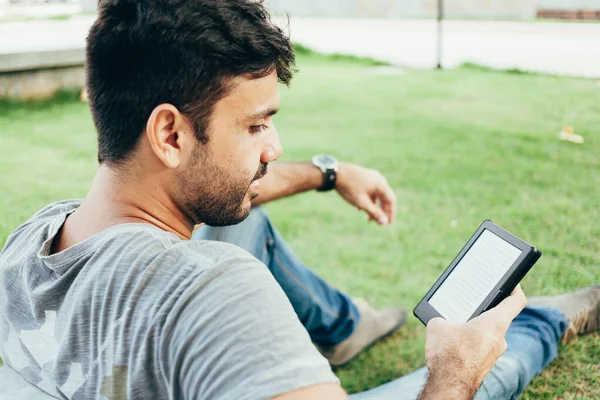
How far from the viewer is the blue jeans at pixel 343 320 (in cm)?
205

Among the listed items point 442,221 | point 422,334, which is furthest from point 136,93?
point 442,221

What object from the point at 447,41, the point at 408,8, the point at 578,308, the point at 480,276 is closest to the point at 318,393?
the point at 480,276

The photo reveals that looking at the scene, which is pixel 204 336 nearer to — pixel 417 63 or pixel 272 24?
pixel 272 24

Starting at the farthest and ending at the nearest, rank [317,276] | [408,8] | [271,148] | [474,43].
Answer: [408,8] → [474,43] → [317,276] → [271,148]

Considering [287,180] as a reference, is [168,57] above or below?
above

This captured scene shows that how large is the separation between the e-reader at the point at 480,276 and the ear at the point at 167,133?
892 mm

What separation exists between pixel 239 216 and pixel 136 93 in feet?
1.36

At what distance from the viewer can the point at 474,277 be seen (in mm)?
1942

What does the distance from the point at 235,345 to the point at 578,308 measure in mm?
2005

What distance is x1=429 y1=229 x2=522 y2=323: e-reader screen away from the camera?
1847 mm

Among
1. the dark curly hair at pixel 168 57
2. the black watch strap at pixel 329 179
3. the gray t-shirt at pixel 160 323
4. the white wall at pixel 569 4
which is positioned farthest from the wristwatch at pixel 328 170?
the white wall at pixel 569 4

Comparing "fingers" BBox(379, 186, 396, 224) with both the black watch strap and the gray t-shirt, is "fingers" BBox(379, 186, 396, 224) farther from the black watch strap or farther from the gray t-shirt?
the gray t-shirt

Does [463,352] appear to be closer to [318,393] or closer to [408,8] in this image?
[318,393]

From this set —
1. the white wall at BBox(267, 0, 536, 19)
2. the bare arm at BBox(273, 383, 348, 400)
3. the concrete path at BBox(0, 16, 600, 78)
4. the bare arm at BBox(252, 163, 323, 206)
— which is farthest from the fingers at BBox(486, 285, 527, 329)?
the white wall at BBox(267, 0, 536, 19)
